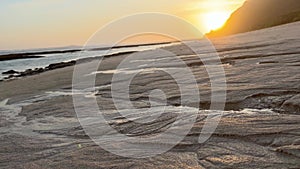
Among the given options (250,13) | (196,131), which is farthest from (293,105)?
(250,13)

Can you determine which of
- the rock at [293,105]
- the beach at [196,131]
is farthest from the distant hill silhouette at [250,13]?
the rock at [293,105]

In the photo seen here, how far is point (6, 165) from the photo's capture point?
4.48m

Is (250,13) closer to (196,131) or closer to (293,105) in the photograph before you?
(293,105)

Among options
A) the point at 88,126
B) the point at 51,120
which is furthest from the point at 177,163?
the point at 51,120

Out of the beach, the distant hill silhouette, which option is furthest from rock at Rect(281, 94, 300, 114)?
the distant hill silhouette

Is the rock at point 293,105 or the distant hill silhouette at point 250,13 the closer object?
the rock at point 293,105

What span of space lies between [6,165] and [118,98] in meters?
4.36

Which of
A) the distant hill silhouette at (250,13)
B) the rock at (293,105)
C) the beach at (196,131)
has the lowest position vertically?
the beach at (196,131)

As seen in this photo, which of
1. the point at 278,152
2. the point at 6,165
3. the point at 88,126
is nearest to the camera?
the point at 278,152

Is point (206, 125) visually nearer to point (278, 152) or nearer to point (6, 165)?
point (278, 152)

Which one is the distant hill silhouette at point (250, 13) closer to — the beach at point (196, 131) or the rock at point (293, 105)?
the beach at point (196, 131)

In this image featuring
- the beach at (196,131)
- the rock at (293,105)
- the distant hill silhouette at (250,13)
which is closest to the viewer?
the beach at (196,131)

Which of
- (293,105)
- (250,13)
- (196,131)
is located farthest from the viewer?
(250,13)

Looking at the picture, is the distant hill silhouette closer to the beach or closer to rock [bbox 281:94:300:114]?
the beach
